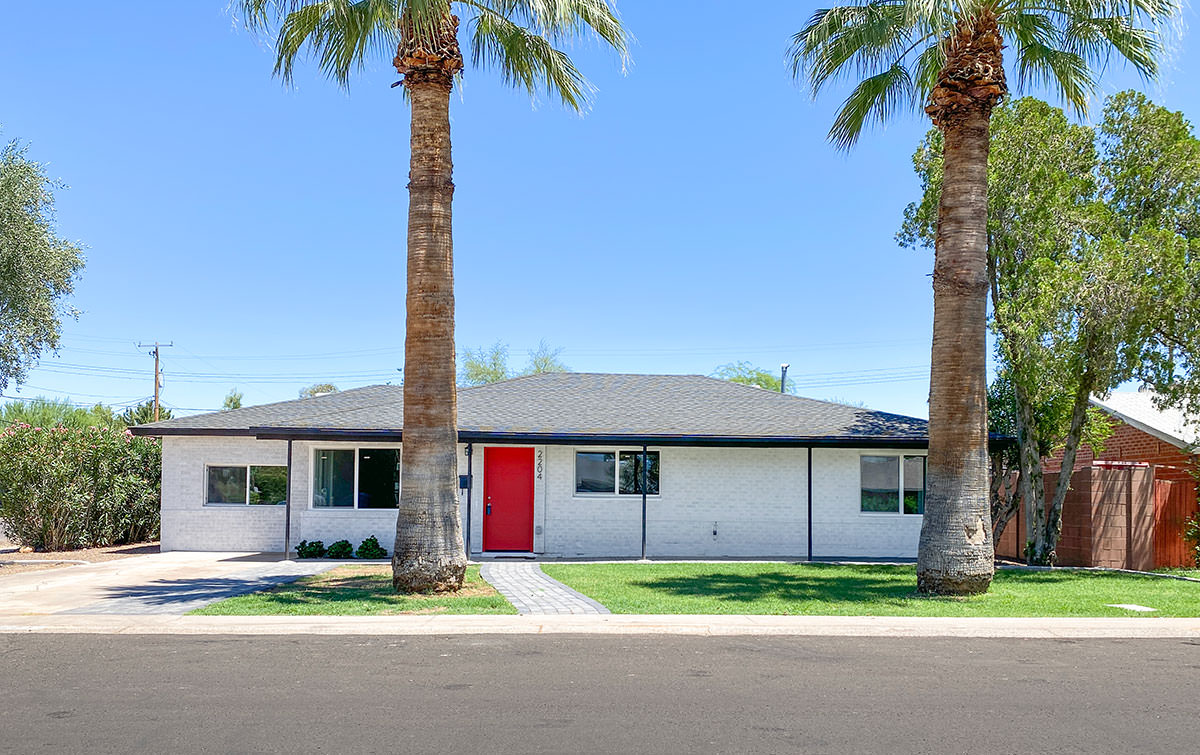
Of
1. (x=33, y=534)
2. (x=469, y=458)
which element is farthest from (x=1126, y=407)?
(x=33, y=534)

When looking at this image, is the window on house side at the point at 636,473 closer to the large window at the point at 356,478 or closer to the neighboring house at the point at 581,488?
the neighboring house at the point at 581,488

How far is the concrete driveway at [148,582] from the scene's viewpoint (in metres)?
13.0

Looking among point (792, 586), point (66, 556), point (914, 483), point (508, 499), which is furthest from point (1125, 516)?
point (66, 556)

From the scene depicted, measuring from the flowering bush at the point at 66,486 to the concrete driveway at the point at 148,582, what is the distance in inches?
115

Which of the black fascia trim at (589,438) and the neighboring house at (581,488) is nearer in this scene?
the black fascia trim at (589,438)

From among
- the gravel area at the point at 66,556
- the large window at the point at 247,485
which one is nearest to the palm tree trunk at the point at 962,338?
the large window at the point at 247,485

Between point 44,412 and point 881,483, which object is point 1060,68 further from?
point 44,412

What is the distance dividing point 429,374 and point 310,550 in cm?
833

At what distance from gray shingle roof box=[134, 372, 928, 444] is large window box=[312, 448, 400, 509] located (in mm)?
846

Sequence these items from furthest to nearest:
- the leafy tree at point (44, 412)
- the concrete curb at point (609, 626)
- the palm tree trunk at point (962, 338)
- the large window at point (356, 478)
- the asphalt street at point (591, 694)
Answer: the leafy tree at point (44, 412) → the large window at point (356, 478) → the palm tree trunk at point (962, 338) → the concrete curb at point (609, 626) → the asphalt street at point (591, 694)

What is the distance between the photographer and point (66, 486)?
72.9ft

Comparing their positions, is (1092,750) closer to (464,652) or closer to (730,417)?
(464,652)

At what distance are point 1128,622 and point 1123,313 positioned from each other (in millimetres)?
6760

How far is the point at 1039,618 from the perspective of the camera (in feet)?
40.7
